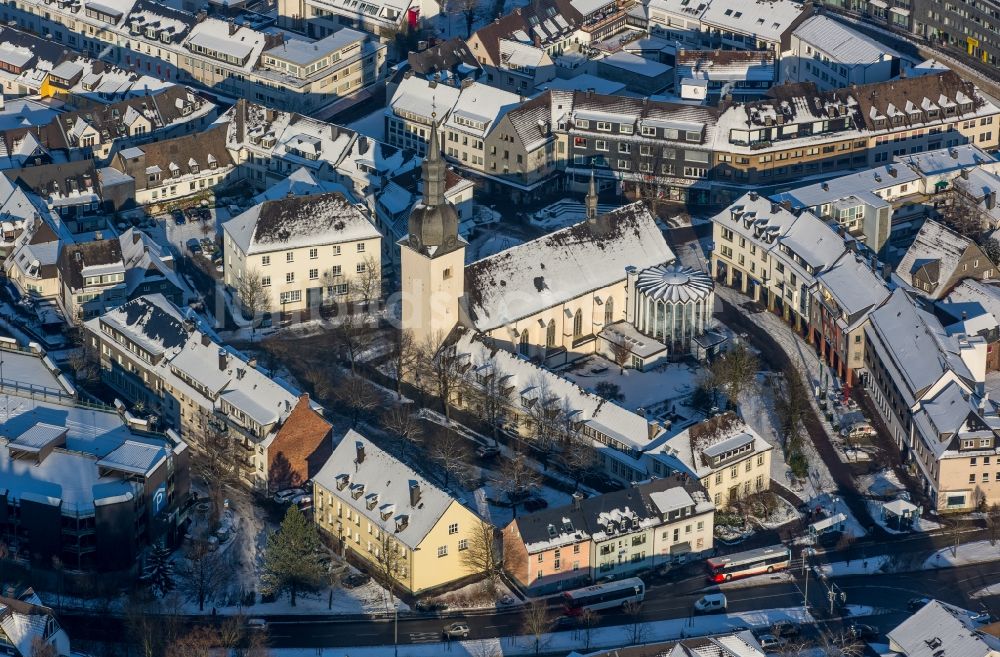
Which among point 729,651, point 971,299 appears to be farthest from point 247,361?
point 971,299

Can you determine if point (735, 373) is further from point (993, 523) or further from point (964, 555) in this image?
point (964, 555)

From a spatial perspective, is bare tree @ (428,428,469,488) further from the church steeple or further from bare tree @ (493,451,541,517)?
the church steeple

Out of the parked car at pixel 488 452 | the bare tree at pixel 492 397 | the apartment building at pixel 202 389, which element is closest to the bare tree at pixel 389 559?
the apartment building at pixel 202 389

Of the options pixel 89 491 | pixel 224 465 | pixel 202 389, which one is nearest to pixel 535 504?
pixel 224 465

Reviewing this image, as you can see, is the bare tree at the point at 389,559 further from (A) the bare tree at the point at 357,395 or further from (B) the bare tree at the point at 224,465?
(A) the bare tree at the point at 357,395

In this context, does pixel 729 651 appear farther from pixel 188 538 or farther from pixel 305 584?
pixel 188 538
